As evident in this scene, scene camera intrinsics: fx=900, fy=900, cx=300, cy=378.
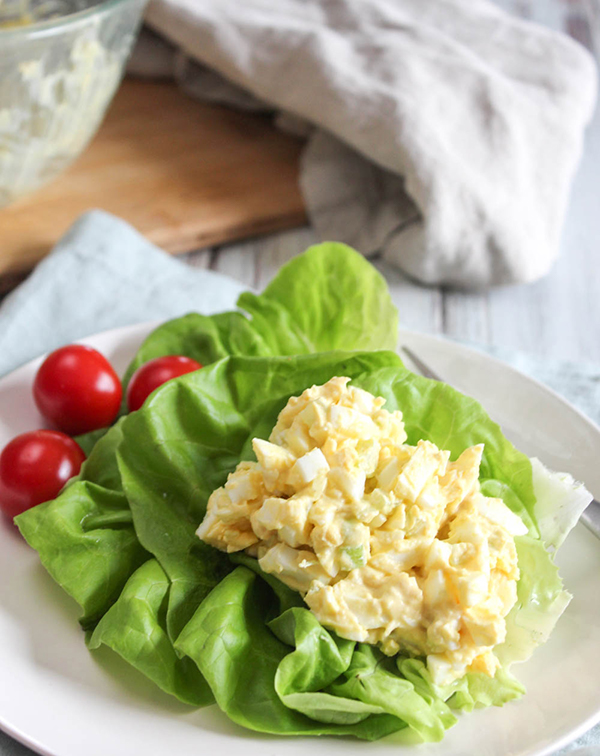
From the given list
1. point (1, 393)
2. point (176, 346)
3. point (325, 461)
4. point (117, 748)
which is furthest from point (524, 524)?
point (1, 393)

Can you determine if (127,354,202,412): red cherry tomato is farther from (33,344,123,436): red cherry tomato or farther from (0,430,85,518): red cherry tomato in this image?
(0,430,85,518): red cherry tomato

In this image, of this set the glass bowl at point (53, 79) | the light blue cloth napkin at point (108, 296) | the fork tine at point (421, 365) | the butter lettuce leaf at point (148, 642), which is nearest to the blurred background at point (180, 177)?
the glass bowl at point (53, 79)

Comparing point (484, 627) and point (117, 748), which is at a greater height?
point (484, 627)

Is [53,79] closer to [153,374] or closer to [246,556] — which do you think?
[153,374]

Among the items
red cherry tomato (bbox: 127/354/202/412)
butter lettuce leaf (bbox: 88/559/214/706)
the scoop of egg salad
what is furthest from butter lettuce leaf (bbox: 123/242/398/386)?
butter lettuce leaf (bbox: 88/559/214/706)

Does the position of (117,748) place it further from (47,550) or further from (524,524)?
(524,524)

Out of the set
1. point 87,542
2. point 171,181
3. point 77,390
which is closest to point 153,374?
point 77,390
